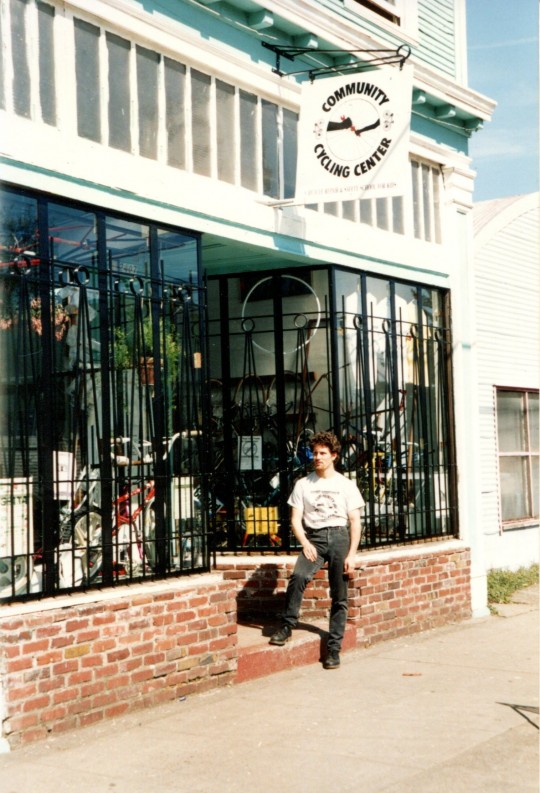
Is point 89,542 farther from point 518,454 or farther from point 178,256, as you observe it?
point 518,454

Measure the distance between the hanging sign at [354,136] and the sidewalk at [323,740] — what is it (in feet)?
12.7

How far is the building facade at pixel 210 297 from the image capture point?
269 inches

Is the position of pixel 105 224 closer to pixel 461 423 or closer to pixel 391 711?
pixel 391 711

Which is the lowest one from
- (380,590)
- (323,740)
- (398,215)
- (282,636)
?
(323,740)

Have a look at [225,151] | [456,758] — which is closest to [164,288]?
[225,151]

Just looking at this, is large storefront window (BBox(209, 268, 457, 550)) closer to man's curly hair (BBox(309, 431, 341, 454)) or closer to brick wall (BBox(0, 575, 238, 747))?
man's curly hair (BBox(309, 431, 341, 454))

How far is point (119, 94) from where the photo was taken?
770 cm

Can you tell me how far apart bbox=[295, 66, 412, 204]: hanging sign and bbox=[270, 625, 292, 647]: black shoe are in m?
3.46

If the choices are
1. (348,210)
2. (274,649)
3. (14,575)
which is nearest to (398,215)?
(348,210)

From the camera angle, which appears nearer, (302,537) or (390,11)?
(302,537)

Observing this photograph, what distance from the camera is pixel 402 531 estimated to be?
34.6ft

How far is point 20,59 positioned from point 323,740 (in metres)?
4.59

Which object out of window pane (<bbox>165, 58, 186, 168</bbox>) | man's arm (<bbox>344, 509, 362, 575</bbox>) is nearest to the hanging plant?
window pane (<bbox>165, 58, 186, 168</bbox>)

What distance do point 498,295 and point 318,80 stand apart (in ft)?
18.2
